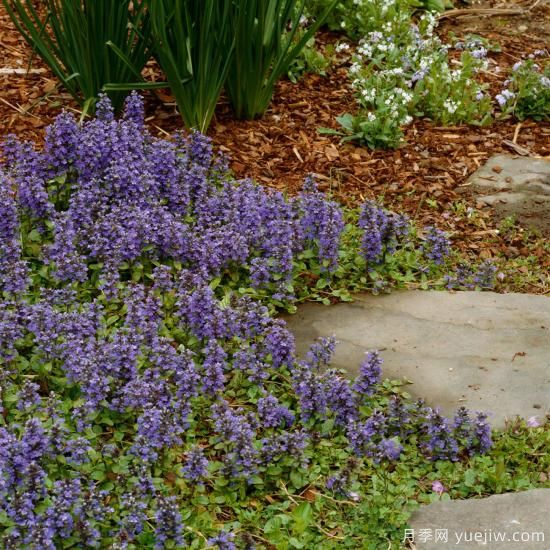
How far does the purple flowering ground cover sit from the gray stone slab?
0.37 ft

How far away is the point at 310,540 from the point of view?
3320 mm

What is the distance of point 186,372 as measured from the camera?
12.0 ft

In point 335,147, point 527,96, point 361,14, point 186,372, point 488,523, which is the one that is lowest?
point 488,523

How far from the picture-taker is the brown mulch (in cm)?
549

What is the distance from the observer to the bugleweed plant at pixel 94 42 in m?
5.20

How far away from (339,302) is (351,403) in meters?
0.90

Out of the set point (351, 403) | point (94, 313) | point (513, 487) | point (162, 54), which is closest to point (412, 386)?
point (351, 403)

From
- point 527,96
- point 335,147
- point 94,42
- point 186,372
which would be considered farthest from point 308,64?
point 186,372

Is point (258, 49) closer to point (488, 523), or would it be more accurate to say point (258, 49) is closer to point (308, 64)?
point (308, 64)

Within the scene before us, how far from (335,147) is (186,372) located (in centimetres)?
265

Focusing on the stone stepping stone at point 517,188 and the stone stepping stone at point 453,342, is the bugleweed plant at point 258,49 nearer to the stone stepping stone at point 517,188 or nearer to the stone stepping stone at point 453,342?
the stone stepping stone at point 517,188

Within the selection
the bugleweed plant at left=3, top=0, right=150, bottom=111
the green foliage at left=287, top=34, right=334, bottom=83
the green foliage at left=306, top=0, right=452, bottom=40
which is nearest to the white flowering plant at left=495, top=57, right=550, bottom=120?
the green foliage at left=306, top=0, right=452, bottom=40

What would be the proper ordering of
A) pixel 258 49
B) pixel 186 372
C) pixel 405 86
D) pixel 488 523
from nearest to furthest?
1. pixel 488 523
2. pixel 186 372
3. pixel 258 49
4. pixel 405 86

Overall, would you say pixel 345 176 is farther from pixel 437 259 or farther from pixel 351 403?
pixel 351 403
